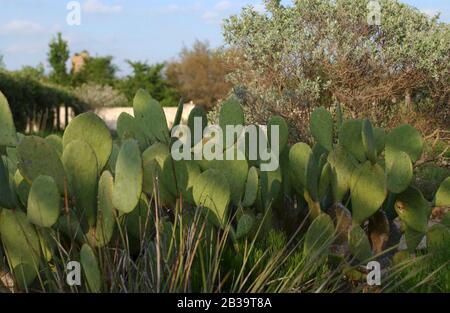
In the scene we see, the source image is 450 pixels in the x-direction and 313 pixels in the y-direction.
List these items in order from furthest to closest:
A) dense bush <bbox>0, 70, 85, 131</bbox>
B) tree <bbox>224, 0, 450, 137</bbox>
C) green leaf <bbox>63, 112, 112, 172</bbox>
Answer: dense bush <bbox>0, 70, 85, 131</bbox> → tree <bbox>224, 0, 450, 137</bbox> → green leaf <bbox>63, 112, 112, 172</bbox>

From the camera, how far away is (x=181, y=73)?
3553cm

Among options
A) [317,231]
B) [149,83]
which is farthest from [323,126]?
[149,83]

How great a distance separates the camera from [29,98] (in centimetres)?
1777

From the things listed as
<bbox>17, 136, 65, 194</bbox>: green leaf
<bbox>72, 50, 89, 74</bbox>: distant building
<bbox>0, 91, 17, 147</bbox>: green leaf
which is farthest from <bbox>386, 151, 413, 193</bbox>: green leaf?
<bbox>72, 50, 89, 74</bbox>: distant building

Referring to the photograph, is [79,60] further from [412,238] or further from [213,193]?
[213,193]

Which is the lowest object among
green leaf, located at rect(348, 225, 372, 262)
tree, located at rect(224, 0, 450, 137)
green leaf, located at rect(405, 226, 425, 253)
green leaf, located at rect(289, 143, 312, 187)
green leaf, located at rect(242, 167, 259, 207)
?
green leaf, located at rect(405, 226, 425, 253)

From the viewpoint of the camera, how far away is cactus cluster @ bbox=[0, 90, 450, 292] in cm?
272

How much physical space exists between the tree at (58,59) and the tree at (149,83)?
2.72 meters

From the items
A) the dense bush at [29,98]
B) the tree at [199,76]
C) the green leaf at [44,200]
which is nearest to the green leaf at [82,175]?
the green leaf at [44,200]

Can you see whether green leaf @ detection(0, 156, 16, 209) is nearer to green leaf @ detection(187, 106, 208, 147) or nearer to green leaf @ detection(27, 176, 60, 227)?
green leaf @ detection(27, 176, 60, 227)

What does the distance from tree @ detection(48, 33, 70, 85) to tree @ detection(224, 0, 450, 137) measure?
2706 cm

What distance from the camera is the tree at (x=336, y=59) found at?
7691mm

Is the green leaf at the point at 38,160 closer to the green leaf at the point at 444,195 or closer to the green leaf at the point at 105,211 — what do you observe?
the green leaf at the point at 105,211
